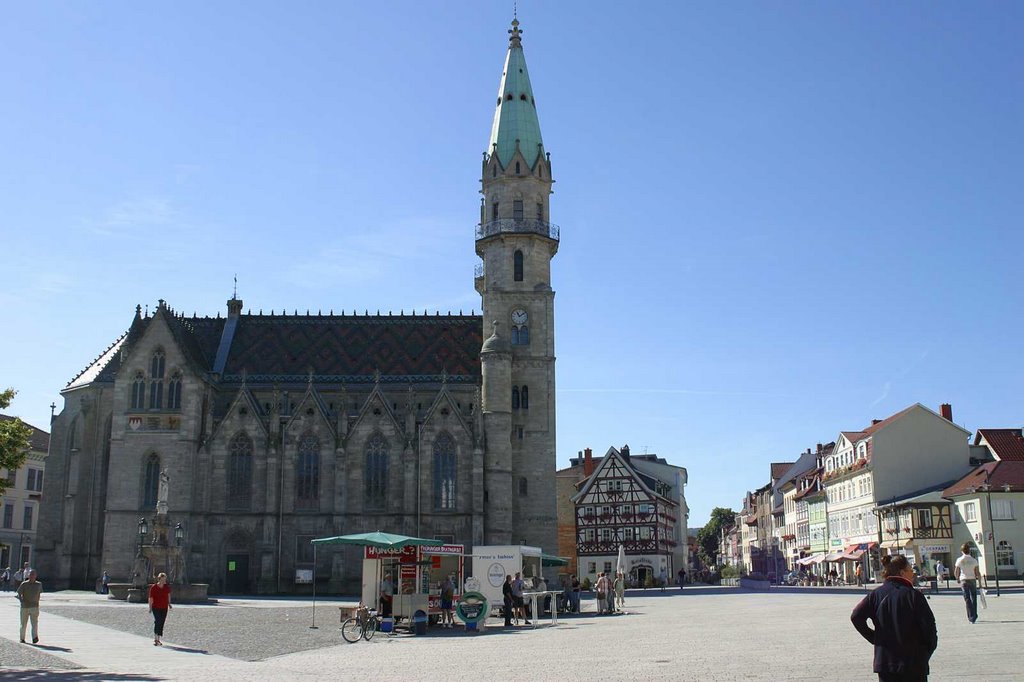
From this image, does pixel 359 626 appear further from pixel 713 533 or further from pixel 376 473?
pixel 713 533

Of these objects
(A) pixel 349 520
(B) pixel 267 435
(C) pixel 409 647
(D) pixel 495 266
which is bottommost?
(C) pixel 409 647

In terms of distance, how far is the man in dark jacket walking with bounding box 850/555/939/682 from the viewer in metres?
9.68

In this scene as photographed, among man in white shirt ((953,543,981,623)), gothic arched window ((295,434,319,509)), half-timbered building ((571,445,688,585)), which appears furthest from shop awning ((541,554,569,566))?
half-timbered building ((571,445,688,585))

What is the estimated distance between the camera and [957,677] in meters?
15.5

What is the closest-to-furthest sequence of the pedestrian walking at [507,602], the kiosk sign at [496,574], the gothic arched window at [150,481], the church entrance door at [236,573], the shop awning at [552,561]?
1. the pedestrian walking at [507,602]
2. the kiosk sign at [496,574]
3. the shop awning at [552,561]
4. the gothic arched window at [150,481]
5. the church entrance door at [236,573]

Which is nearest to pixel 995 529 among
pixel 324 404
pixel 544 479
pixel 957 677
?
pixel 544 479

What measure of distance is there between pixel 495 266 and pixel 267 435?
18.7 metres

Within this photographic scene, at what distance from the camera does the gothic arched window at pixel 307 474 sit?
214ft

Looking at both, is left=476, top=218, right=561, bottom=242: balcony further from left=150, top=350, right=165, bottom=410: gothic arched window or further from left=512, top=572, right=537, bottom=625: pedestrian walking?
left=512, top=572, right=537, bottom=625: pedestrian walking

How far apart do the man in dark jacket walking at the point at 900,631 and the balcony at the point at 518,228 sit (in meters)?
62.6

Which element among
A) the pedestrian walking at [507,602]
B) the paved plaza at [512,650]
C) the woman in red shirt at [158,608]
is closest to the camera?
the paved plaza at [512,650]

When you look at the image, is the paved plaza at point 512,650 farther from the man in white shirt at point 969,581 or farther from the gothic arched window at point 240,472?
the gothic arched window at point 240,472

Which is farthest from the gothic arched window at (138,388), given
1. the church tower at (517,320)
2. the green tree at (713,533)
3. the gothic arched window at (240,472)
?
the green tree at (713,533)

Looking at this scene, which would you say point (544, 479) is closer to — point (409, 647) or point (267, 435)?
point (267, 435)
